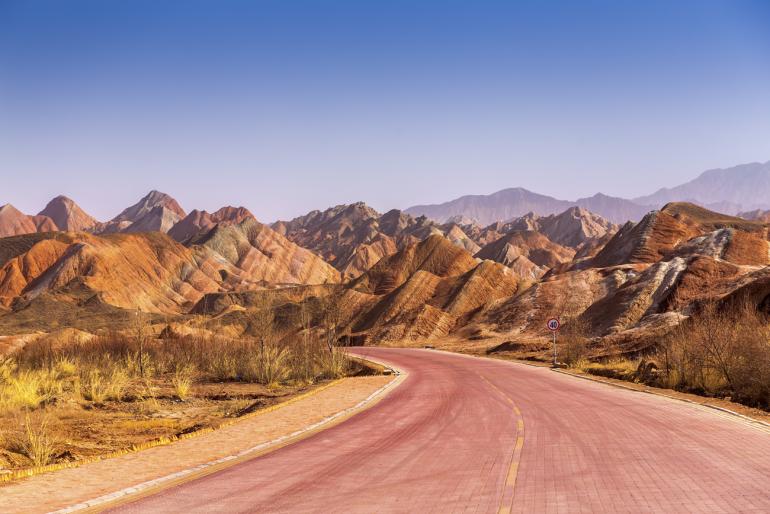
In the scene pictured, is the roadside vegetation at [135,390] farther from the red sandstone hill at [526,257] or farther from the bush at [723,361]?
the red sandstone hill at [526,257]

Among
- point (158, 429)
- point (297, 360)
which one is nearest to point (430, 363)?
point (297, 360)

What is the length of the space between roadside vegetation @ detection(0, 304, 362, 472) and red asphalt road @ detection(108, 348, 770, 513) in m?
5.79

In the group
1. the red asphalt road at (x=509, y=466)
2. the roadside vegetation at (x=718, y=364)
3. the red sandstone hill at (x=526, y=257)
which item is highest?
the red sandstone hill at (x=526, y=257)

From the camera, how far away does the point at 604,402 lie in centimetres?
1831

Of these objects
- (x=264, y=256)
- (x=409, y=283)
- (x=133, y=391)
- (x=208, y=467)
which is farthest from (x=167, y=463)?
(x=264, y=256)

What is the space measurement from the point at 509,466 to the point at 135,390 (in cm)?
2367

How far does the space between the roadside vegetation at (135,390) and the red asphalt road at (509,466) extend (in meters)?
5.79

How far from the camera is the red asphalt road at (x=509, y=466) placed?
8.14 metres

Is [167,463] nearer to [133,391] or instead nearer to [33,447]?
[33,447]

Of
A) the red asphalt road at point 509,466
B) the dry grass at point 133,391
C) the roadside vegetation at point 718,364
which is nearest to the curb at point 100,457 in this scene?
the dry grass at point 133,391

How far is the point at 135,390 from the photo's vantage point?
29.8 meters

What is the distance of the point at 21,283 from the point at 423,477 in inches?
5399

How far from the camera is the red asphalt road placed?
814 cm

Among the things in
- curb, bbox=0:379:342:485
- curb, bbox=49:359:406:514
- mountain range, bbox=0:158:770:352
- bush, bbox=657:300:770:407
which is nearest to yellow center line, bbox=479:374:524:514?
curb, bbox=49:359:406:514
